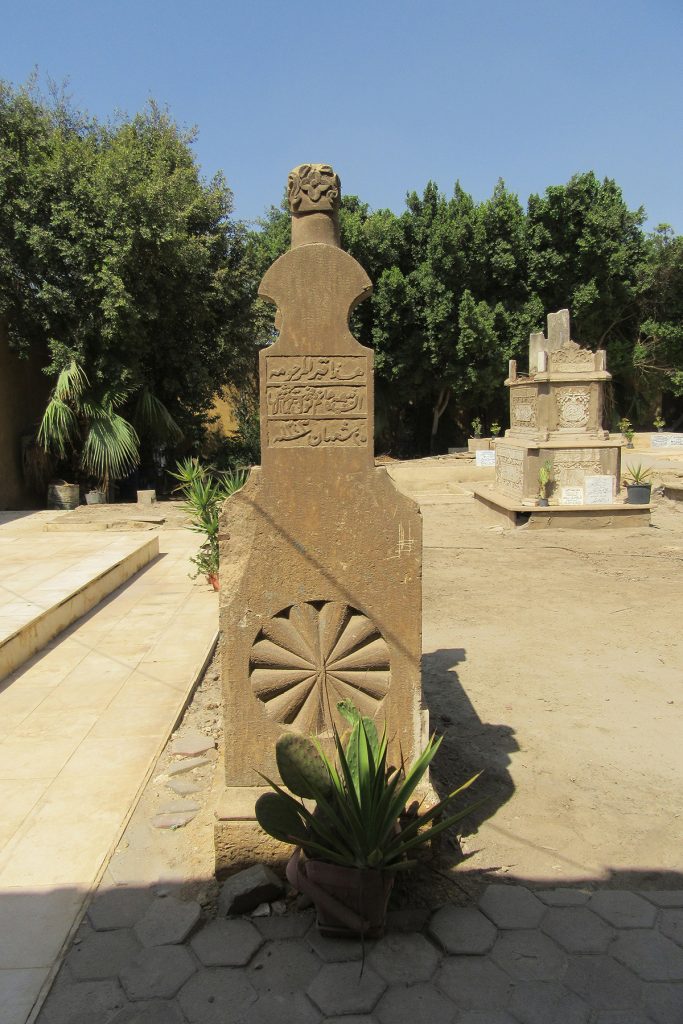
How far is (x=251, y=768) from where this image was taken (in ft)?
9.74

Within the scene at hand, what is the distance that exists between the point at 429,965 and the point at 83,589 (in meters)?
5.29

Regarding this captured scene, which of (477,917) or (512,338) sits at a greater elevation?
(512,338)

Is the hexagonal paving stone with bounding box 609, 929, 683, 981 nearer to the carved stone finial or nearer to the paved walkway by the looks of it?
the paved walkway

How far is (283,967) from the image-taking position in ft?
7.52

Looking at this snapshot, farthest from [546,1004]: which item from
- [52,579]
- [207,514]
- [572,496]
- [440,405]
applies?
[440,405]

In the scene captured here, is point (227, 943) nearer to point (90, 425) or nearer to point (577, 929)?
point (577, 929)

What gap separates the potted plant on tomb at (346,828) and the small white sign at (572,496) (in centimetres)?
1069

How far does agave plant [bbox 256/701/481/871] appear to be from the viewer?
241cm

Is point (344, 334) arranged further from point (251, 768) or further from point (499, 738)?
point (499, 738)

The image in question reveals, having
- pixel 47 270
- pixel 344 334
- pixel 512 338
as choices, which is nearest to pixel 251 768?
pixel 344 334

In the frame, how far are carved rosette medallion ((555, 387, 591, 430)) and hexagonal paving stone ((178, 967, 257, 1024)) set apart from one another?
11.8 m

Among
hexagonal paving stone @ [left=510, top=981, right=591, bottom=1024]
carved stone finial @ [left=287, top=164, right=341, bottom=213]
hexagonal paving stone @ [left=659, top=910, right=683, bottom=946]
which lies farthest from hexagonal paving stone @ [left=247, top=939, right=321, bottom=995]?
carved stone finial @ [left=287, top=164, right=341, bottom=213]

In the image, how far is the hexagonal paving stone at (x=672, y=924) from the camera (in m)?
2.43

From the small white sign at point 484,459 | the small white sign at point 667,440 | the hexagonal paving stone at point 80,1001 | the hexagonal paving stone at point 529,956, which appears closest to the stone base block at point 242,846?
the hexagonal paving stone at point 80,1001
